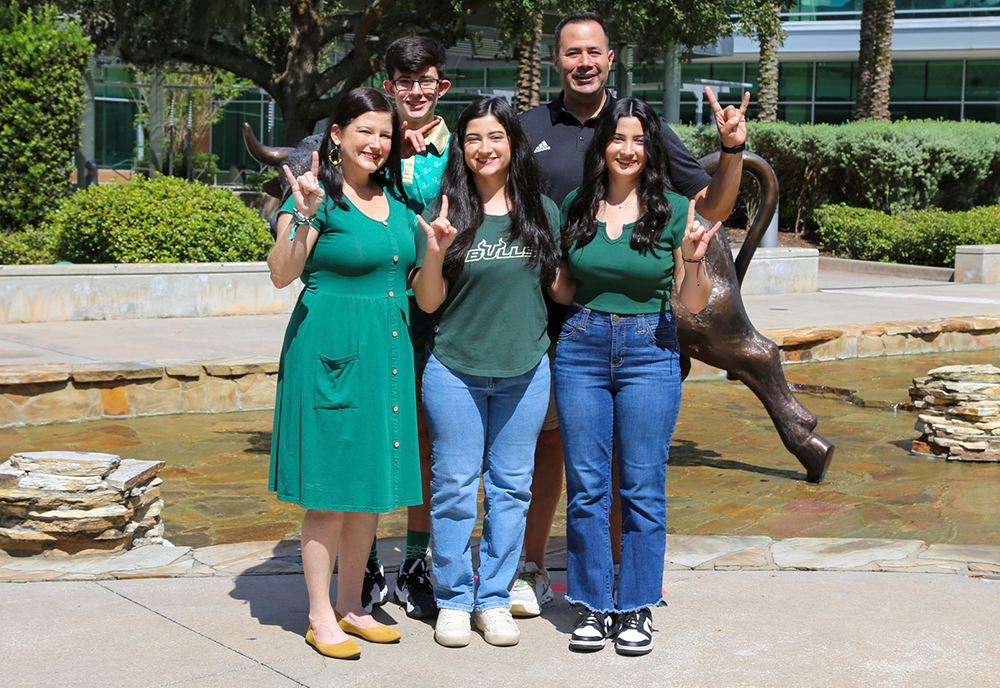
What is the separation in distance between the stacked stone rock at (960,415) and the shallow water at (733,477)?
0.35ft

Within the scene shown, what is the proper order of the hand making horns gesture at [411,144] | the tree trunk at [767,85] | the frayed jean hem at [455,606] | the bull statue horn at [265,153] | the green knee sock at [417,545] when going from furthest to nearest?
the tree trunk at [767,85] → the bull statue horn at [265,153] → the green knee sock at [417,545] → the hand making horns gesture at [411,144] → the frayed jean hem at [455,606]

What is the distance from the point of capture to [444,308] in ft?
12.2

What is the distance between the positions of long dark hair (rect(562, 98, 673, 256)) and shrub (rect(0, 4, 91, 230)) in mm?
11061

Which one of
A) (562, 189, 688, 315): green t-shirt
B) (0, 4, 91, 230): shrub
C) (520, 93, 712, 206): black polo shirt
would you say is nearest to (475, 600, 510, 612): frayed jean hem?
(562, 189, 688, 315): green t-shirt

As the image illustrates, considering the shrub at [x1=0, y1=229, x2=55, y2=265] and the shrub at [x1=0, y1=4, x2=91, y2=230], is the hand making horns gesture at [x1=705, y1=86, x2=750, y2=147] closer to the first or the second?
the shrub at [x1=0, y1=229, x2=55, y2=265]

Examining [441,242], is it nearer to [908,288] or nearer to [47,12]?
[47,12]

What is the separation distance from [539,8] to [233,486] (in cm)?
1185

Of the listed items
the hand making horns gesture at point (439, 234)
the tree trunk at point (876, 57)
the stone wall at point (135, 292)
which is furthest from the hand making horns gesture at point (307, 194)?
the tree trunk at point (876, 57)

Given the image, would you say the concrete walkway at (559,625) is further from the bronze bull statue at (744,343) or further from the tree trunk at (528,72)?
the tree trunk at (528,72)

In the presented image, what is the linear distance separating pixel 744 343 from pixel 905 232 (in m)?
13.6

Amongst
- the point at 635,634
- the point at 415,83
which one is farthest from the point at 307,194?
the point at 635,634

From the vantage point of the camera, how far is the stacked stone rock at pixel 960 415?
690 centimetres

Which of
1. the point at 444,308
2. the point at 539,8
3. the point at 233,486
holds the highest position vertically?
the point at 539,8

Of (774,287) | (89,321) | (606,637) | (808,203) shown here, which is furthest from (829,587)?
(808,203)
